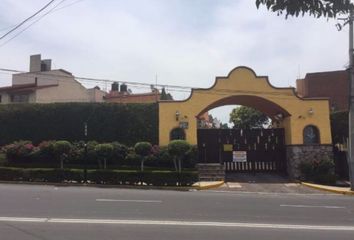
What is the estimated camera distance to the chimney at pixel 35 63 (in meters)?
59.5

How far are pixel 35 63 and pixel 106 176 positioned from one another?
114ft

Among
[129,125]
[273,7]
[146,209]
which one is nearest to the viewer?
[273,7]

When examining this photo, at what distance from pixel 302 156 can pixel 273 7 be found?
29012mm

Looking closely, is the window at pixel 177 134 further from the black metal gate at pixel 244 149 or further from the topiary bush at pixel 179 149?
the topiary bush at pixel 179 149

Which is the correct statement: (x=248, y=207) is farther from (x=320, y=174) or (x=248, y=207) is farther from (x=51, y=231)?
(x=320, y=174)

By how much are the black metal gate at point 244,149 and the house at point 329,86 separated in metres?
23.9

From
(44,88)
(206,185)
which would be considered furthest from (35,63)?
(206,185)

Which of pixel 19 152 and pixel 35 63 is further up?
pixel 35 63

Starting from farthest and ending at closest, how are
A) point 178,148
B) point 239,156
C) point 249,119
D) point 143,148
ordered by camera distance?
point 249,119, point 239,156, point 143,148, point 178,148

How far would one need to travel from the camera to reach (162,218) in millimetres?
13430

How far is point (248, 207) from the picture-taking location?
16578 millimetres

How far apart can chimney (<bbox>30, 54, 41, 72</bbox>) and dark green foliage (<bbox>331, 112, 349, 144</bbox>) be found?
117 feet

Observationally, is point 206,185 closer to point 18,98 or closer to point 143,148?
point 143,148

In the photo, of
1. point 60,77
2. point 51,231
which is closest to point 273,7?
point 51,231
